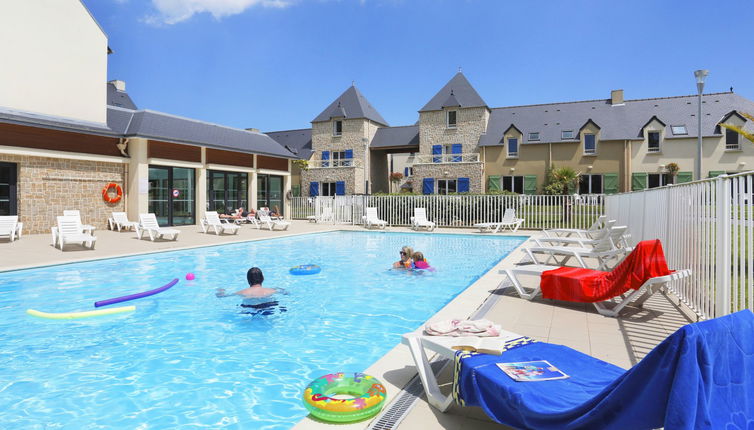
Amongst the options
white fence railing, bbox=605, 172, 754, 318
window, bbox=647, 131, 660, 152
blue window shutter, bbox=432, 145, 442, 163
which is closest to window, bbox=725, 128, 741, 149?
window, bbox=647, 131, 660, 152

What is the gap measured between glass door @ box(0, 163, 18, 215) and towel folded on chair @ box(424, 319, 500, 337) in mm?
17291

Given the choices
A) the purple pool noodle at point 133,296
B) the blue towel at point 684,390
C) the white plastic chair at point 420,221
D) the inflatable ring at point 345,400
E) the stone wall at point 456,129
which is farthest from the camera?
the stone wall at point 456,129

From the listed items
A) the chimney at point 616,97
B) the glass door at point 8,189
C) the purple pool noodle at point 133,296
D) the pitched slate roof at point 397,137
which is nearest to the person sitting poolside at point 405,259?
the purple pool noodle at point 133,296

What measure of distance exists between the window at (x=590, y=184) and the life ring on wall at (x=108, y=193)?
28.5 metres

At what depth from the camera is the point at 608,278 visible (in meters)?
5.37

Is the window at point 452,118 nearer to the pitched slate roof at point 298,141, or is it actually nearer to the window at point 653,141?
the pitched slate roof at point 298,141

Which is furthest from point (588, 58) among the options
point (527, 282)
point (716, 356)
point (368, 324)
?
point (716, 356)

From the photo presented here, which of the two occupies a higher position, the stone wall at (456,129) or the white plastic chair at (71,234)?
the stone wall at (456,129)

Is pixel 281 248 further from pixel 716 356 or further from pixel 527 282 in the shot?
pixel 716 356

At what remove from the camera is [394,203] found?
21938 millimetres

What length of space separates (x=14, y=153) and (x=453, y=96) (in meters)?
28.0

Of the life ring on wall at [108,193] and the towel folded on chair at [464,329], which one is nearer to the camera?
the towel folded on chair at [464,329]

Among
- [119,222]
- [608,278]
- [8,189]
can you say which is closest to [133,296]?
[608,278]

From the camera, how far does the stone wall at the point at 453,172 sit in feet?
101
